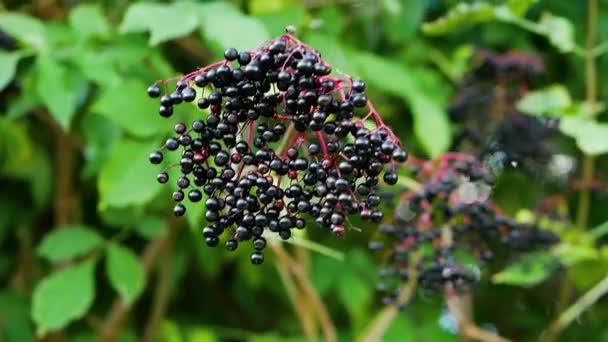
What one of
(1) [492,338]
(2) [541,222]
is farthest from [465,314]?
(2) [541,222]

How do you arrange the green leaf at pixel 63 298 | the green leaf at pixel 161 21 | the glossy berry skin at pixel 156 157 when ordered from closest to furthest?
1. the glossy berry skin at pixel 156 157
2. the green leaf at pixel 161 21
3. the green leaf at pixel 63 298

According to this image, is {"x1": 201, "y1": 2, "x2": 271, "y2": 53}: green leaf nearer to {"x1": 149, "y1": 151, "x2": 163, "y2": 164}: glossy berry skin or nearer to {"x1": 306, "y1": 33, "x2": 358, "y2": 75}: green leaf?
{"x1": 306, "y1": 33, "x2": 358, "y2": 75}: green leaf

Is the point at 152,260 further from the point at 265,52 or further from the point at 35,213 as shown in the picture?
the point at 265,52

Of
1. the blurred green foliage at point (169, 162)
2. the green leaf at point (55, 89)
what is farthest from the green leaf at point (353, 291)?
the green leaf at point (55, 89)

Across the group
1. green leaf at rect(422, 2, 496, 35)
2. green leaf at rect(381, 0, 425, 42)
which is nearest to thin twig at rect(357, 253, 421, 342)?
green leaf at rect(422, 2, 496, 35)

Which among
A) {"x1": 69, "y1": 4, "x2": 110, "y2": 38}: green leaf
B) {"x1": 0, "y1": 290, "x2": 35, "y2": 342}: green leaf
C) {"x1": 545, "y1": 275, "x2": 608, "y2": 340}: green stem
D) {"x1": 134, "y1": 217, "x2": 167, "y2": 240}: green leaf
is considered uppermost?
{"x1": 545, "y1": 275, "x2": 608, "y2": 340}: green stem

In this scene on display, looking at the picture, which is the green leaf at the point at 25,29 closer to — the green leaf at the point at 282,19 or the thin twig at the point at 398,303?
the green leaf at the point at 282,19
